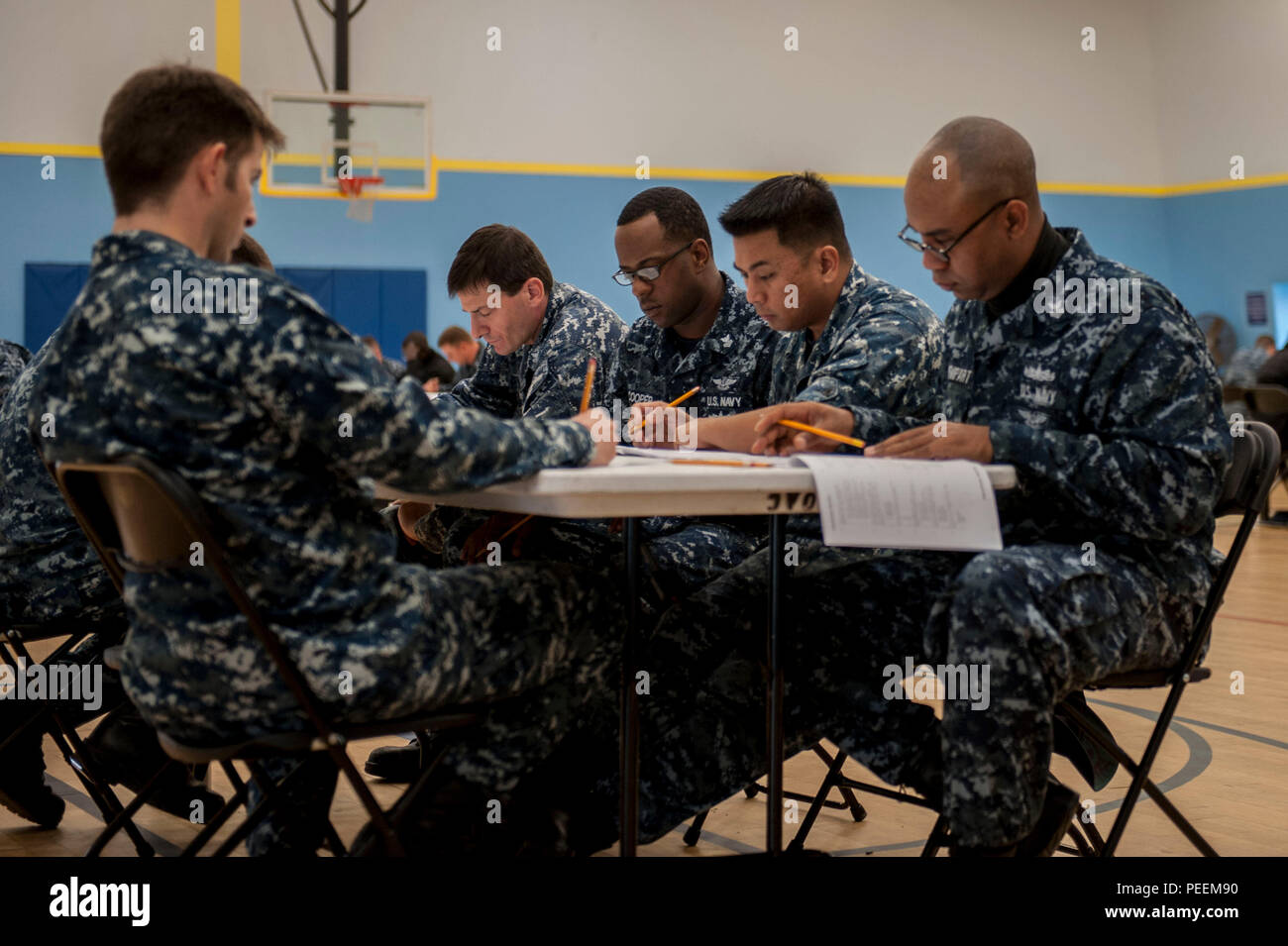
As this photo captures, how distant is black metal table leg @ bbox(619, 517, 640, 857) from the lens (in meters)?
1.77

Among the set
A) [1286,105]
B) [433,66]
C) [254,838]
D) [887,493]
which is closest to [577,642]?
[887,493]

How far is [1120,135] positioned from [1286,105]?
1595 mm

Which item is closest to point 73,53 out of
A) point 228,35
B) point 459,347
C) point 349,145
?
point 228,35

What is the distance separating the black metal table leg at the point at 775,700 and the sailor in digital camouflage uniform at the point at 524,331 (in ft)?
3.77

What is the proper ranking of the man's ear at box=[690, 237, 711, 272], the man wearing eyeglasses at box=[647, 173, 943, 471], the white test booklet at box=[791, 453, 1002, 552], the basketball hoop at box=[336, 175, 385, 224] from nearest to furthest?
the white test booklet at box=[791, 453, 1002, 552]
the man wearing eyeglasses at box=[647, 173, 943, 471]
the man's ear at box=[690, 237, 711, 272]
the basketball hoop at box=[336, 175, 385, 224]

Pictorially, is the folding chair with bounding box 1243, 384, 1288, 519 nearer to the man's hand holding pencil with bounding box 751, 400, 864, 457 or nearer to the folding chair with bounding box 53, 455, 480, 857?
the man's hand holding pencil with bounding box 751, 400, 864, 457

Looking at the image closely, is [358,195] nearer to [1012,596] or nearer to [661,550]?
[661,550]

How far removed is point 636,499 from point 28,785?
1827mm

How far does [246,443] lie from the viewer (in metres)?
1.44

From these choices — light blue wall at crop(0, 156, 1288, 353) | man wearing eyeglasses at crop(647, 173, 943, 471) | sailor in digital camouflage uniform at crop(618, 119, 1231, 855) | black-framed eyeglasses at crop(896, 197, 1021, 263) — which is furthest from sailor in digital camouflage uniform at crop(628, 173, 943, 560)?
light blue wall at crop(0, 156, 1288, 353)

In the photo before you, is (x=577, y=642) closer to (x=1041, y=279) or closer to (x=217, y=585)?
(x=217, y=585)

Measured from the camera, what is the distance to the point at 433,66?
37.4 ft

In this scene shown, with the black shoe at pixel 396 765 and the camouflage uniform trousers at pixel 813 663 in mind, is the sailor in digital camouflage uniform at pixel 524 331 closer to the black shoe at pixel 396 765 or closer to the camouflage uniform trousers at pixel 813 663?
the black shoe at pixel 396 765

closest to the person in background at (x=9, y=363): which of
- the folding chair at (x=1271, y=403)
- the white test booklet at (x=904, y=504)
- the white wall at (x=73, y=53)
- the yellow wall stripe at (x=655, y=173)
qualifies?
the white test booklet at (x=904, y=504)
